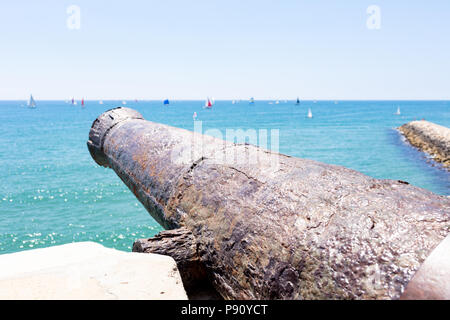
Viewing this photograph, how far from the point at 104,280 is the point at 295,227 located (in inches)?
43.5

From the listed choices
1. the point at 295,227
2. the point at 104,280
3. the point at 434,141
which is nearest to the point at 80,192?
the point at 104,280

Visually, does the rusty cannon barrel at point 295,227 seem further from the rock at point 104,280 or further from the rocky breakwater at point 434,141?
the rocky breakwater at point 434,141

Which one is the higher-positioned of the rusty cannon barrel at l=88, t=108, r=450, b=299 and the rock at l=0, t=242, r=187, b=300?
the rusty cannon barrel at l=88, t=108, r=450, b=299

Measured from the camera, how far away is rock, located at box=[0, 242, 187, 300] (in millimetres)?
1748

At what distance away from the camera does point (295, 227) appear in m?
1.94

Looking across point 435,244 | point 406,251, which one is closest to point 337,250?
point 406,251

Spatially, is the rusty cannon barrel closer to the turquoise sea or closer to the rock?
the rock

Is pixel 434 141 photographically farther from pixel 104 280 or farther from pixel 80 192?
pixel 104 280

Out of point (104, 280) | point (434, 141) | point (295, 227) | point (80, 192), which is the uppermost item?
point (295, 227)

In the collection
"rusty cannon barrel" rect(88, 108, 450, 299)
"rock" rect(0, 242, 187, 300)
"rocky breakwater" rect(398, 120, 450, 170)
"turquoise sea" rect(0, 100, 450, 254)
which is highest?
"rusty cannon barrel" rect(88, 108, 450, 299)

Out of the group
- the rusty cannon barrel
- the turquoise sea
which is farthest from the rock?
the turquoise sea

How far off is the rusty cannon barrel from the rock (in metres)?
0.34

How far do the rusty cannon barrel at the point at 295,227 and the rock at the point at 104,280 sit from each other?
0.34 meters
